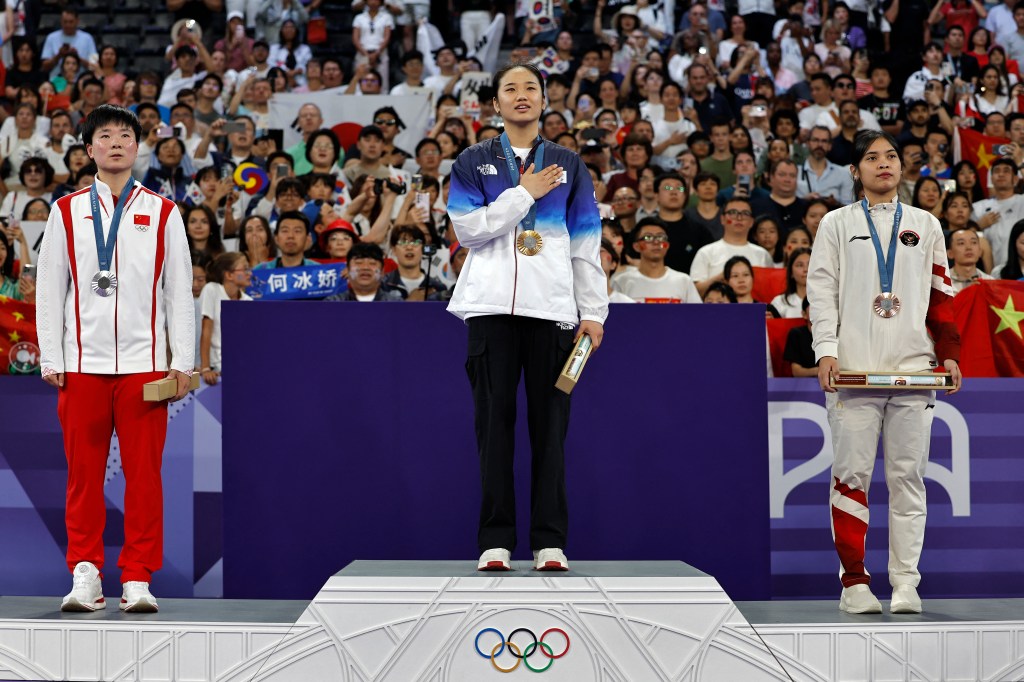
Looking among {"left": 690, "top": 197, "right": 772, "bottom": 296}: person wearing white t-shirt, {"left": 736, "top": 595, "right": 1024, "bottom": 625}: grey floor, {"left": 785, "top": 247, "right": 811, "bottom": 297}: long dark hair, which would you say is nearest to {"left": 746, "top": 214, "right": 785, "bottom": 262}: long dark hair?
{"left": 690, "top": 197, "right": 772, "bottom": 296}: person wearing white t-shirt

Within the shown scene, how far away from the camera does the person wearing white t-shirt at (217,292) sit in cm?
705

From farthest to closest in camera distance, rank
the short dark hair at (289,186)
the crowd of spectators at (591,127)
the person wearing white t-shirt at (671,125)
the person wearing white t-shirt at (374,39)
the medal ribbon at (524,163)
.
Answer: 1. the person wearing white t-shirt at (374,39)
2. the person wearing white t-shirt at (671,125)
3. the short dark hair at (289,186)
4. the crowd of spectators at (591,127)
5. the medal ribbon at (524,163)

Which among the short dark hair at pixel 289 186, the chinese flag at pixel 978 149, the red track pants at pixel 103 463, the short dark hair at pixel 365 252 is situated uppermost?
the chinese flag at pixel 978 149

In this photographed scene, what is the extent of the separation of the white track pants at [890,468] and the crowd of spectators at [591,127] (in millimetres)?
1311

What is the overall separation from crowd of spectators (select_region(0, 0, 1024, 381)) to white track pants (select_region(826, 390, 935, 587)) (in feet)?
4.30

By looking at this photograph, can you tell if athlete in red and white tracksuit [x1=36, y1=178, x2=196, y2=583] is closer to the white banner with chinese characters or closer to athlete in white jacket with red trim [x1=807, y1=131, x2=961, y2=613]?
the white banner with chinese characters

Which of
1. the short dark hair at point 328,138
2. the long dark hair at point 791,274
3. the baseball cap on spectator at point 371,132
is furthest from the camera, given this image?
the short dark hair at point 328,138

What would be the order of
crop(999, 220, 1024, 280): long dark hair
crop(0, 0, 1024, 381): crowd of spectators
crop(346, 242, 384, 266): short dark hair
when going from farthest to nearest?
crop(0, 0, 1024, 381): crowd of spectators → crop(999, 220, 1024, 280): long dark hair → crop(346, 242, 384, 266): short dark hair

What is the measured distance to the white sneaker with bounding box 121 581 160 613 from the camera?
4.86 m

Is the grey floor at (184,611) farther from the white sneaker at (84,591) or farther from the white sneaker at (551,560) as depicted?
the white sneaker at (551,560)

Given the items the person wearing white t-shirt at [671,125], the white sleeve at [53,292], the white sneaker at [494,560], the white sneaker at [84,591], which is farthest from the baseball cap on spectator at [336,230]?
the person wearing white t-shirt at [671,125]

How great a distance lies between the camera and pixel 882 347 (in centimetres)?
505

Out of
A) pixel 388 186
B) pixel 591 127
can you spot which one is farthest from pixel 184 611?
pixel 591 127

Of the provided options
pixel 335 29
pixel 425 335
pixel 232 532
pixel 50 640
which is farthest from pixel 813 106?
pixel 50 640
